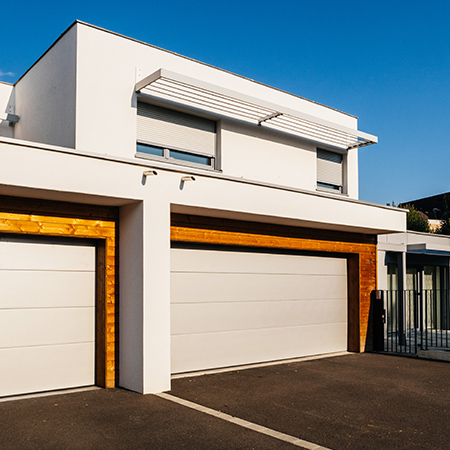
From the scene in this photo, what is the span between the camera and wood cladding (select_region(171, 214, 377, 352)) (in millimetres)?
8742

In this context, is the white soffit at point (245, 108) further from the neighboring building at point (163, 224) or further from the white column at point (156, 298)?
the white column at point (156, 298)

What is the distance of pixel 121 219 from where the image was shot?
778 cm

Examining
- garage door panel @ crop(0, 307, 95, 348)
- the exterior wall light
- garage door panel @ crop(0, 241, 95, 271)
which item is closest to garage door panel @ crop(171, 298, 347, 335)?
garage door panel @ crop(0, 307, 95, 348)

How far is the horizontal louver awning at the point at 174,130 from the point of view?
9891 mm

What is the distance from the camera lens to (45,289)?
7.25 m

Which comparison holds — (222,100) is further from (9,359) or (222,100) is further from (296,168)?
(9,359)

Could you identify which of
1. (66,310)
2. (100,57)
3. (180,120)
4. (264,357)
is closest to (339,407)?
(264,357)

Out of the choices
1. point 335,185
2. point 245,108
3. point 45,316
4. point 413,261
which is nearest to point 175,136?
point 245,108

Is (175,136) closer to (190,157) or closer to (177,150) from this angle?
(177,150)

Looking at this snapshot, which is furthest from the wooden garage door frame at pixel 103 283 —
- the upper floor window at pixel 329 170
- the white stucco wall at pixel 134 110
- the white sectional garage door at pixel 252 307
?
the upper floor window at pixel 329 170

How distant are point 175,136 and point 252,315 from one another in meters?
3.84

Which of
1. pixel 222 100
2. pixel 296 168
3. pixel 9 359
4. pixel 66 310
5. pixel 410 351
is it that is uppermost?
pixel 222 100

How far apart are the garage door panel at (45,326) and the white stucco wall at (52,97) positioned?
3.10 m

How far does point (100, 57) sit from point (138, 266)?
4221mm
